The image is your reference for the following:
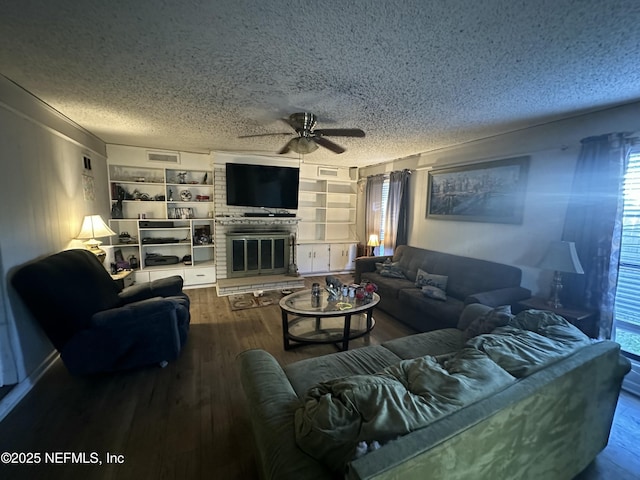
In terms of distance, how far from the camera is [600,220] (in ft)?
7.62

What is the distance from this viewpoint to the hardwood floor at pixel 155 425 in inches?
57.8

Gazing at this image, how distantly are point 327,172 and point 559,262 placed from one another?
4247mm

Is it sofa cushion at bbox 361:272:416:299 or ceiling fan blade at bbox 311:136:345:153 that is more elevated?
ceiling fan blade at bbox 311:136:345:153

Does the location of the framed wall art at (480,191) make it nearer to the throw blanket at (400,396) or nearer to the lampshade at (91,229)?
the throw blanket at (400,396)

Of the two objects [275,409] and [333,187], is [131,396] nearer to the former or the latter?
[275,409]

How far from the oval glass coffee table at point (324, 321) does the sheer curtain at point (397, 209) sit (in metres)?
1.99

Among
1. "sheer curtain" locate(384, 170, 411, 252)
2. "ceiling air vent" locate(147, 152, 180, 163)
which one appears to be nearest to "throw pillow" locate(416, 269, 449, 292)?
"sheer curtain" locate(384, 170, 411, 252)

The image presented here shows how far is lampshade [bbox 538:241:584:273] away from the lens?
2342mm

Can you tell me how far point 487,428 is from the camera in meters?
0.88

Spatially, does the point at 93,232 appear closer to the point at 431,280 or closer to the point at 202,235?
the point at 202,235

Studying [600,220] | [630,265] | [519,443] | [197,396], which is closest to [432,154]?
[600,220]

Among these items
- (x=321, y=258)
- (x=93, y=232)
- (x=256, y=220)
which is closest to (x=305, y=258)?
(x=321, y=258)

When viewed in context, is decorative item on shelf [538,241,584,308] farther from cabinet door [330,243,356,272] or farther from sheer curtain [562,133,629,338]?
cabinet door [330,243,356,272]

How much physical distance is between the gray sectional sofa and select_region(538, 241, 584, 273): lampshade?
0.50 m
